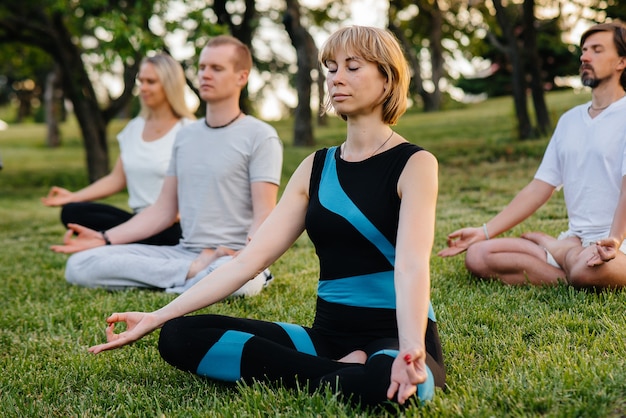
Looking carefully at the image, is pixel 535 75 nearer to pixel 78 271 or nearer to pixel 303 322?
pixel 78 271

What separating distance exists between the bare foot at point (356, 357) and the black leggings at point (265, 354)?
2cm

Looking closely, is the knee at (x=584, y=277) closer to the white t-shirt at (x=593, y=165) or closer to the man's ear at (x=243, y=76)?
the white t-shirt at (x=593, y=165)

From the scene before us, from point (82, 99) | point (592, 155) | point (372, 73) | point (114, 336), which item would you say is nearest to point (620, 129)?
point (592, 155)

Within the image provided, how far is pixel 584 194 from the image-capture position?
4547 millimetres

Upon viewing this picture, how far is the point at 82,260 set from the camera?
18.5 feet

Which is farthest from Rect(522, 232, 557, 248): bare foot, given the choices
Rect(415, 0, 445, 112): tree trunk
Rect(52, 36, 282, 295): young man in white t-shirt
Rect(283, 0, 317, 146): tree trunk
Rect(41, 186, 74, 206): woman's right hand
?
Rect(415, 0, 445, 112): tree trunk

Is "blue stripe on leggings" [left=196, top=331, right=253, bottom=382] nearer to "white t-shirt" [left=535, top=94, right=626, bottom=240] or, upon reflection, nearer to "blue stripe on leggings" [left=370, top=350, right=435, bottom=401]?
"blue stripe on leggings" [left=370, top=350, right=435, bottom=401]

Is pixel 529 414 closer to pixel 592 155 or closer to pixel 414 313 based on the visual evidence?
pixel 414 313

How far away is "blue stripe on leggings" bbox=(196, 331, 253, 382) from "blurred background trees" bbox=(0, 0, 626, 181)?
7.72 m

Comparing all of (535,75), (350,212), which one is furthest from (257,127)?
(535,75)

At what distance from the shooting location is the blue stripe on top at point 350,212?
2.96 m

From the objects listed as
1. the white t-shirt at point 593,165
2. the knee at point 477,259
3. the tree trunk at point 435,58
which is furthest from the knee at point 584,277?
the tree trunk at point 435,58

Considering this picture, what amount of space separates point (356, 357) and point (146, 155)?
3792 millimetres

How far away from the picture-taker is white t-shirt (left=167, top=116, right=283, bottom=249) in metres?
5.25
